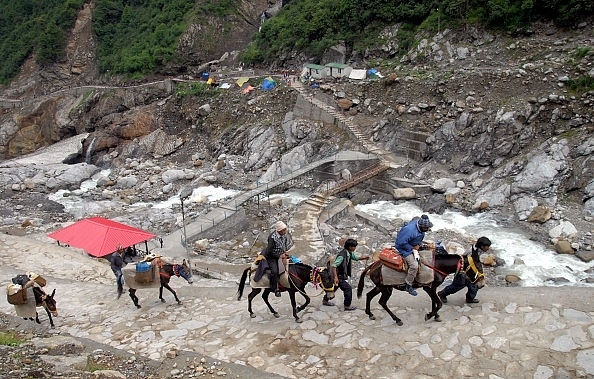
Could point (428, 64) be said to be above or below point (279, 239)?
above

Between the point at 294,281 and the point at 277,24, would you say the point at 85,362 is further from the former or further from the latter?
the point at 277,24

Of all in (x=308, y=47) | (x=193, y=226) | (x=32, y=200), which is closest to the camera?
(x=193, y=226)

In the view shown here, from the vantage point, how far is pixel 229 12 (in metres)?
57.9

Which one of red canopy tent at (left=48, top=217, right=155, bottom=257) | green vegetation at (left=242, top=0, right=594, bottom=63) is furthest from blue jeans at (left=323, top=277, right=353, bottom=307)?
green vegetation at (left=242, top=0, right=594, bottom=63)

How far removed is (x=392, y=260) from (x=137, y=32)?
60.1 meters

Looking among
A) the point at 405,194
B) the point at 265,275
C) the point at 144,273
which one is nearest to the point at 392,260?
the point at 265,275

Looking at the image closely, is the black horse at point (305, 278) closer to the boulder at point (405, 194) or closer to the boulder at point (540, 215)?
the boulder at point (540, 215)

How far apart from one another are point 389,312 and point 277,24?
4307cm

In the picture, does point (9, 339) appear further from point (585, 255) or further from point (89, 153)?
point (89, 153)

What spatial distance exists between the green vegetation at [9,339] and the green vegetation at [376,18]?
33.8m

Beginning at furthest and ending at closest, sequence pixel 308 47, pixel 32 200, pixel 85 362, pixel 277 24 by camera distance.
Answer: pixel 277 24 → pixel 308 47 → pixel 32 200 → pixel 85 362

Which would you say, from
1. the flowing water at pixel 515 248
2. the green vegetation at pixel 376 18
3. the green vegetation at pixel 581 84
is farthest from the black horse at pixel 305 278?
the green vegetation at pixel 376 18

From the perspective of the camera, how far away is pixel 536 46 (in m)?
29.5

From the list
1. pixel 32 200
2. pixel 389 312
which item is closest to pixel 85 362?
pixel 389 312
